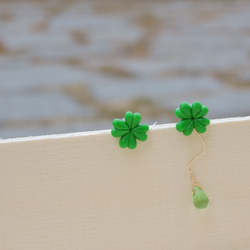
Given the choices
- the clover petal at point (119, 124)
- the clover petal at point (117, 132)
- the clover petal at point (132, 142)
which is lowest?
the clover petal at point (132, 142)

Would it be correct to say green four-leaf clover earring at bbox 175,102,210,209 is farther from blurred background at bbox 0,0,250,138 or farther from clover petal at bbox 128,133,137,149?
blurred background at bbox 0,0,250,138

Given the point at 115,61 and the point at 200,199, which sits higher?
the point at 115,61

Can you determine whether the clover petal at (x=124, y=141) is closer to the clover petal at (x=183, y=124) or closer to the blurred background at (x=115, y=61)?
the clover petal at (x=183, y=124)

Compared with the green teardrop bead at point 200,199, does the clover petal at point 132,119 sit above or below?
above

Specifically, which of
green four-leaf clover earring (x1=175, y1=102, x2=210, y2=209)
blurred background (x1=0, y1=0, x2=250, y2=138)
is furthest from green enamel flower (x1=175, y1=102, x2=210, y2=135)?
blurred background (x1=0, y1=0, x2=250, y2=138)

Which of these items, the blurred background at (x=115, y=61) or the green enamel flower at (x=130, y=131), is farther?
the blurred background at (x=115, y=61)

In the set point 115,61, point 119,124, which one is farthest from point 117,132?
point 115,61

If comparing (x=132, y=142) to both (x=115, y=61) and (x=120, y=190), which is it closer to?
(x=120, y=190)

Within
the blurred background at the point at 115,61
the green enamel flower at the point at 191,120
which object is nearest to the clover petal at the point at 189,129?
the green enamel flower at the point at 191,120
